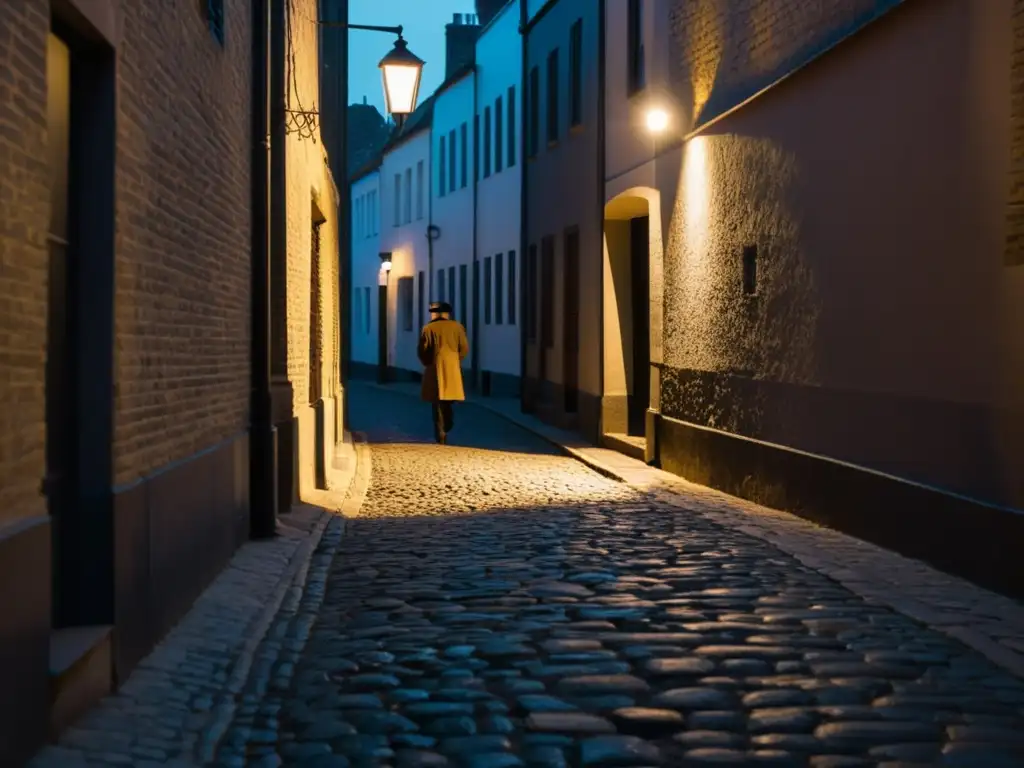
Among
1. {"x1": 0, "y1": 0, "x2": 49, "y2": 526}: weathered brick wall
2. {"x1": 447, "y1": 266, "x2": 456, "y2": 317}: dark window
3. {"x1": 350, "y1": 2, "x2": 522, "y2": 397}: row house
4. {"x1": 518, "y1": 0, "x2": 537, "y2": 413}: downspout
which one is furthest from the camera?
{"x1": 447, "y1": 266, "x2": 456, "y2": 317}: dark window

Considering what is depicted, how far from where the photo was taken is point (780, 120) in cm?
1281

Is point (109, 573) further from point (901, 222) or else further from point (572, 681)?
point (901, 222)

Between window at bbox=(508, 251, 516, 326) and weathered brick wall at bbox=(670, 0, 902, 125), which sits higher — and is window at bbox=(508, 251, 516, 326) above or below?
below

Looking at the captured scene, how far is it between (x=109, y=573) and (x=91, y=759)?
1139 mm

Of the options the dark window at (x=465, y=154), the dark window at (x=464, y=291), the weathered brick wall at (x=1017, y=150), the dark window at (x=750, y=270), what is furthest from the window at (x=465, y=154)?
the weathered brick wall at (x=1017, y=150)

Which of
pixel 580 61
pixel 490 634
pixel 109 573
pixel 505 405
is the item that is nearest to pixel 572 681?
pixel 490 634

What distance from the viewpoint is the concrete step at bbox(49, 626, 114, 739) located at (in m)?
5.27

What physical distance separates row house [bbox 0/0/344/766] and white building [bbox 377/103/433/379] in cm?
3104

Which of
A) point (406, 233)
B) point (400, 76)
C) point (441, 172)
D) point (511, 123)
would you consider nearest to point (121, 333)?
point (400, 76)

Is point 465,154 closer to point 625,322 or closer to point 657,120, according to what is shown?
point 625,322

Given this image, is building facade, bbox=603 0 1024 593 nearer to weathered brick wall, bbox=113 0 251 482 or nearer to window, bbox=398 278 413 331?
weathered brick wall, bbox=113 0 251 482

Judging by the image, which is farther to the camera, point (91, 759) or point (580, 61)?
point (580, 61)

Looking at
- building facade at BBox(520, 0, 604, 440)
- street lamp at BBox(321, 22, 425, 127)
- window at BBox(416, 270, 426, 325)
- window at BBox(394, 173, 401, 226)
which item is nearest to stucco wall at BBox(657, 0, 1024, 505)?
street lamp at BBox(321, 22, 425, 127)

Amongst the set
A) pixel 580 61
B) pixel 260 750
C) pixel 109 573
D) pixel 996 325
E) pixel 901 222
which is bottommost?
pixel 260 750
